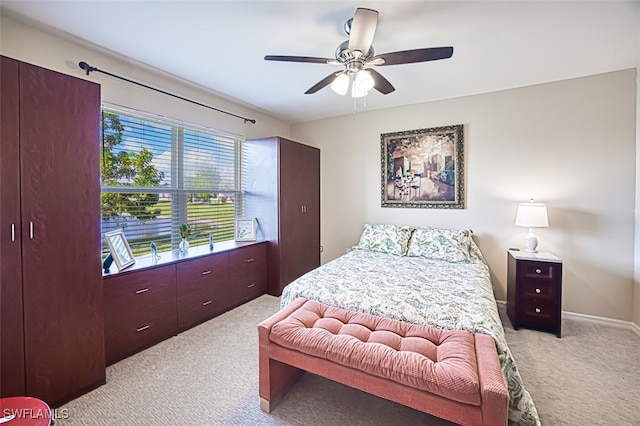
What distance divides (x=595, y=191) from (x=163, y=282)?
4.46 meters

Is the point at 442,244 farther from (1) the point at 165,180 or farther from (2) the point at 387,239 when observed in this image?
(1) the point at 165,180

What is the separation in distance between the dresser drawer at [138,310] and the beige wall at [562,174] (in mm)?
2972

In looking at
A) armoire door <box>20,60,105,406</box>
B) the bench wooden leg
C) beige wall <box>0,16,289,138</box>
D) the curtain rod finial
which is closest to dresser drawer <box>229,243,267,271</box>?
armoire door <box>20,60,105,406</box>

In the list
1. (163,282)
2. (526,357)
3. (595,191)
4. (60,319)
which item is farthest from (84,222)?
(595,191)

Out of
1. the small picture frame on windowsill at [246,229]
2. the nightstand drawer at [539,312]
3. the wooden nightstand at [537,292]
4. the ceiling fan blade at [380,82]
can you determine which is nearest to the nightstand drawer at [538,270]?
the wooden nightstand at [537,292]

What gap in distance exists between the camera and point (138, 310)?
242 cm

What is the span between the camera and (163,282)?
2.62 m

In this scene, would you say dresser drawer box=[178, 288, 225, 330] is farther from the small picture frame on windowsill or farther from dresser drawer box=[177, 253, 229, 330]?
the small picture frame on windowsill

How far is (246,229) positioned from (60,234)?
2125 millimetres

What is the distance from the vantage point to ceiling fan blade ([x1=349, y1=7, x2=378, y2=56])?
1.59m

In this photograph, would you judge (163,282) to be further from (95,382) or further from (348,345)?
(348,345)

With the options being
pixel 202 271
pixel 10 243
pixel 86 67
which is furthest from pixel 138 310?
pixel 86 67

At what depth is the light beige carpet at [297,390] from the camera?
1.72 metres

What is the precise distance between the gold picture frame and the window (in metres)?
0.19
